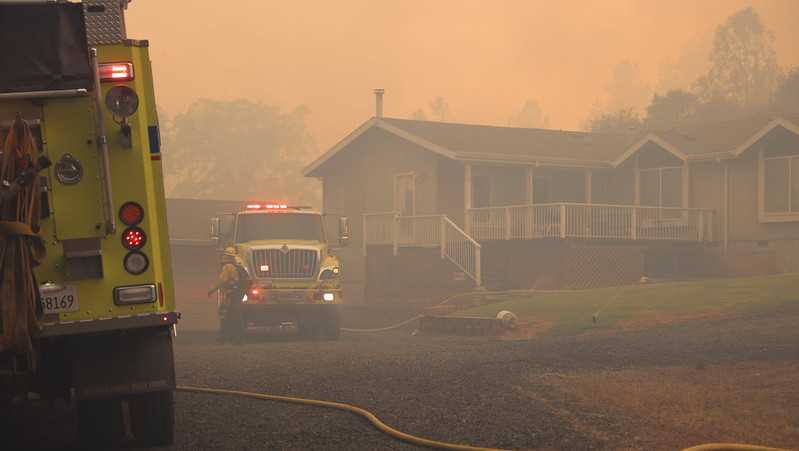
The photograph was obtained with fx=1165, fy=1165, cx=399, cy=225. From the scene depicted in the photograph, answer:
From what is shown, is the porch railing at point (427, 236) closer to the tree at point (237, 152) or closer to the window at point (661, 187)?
the window at point (661, 187)

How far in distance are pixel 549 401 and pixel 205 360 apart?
284 inches

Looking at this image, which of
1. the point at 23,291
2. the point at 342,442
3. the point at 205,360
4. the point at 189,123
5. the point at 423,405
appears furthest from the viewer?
the point at 189,123

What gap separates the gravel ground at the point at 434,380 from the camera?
9.59 metres

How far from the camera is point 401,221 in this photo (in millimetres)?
37094

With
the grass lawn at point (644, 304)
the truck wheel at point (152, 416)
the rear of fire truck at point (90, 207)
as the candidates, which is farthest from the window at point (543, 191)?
the rear of fire truck at point (90, 207)

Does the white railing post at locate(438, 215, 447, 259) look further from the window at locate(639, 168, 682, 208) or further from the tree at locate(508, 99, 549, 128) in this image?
the tree at locate(508, 99, 549, 128)

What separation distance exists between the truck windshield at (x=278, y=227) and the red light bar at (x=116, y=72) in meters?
14.9

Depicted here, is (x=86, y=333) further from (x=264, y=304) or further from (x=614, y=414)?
(x=264, y=304)

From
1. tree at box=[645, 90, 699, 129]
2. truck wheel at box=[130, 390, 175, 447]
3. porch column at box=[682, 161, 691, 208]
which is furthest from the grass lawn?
tree at box=[645, 90, 699, 129]

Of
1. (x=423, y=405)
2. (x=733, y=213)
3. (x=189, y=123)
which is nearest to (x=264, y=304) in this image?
(x=423, y=405)

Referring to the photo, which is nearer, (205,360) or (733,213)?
(205,360)

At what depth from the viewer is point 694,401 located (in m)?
11.5

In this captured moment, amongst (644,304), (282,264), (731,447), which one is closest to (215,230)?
(282,264)

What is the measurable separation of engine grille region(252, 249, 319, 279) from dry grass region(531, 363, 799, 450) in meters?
9.09
